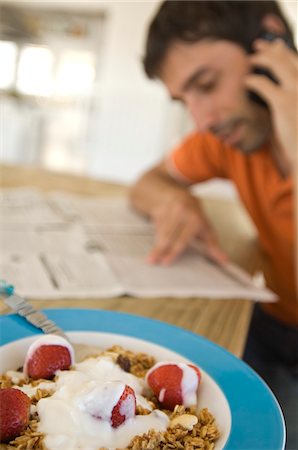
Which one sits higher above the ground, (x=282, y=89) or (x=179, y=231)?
(x=282, y=89)

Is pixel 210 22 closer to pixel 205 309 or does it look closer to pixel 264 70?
pixel 264 70

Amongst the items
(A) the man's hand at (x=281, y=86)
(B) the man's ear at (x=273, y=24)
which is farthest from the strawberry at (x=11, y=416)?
(B) the man's ear at (x=273, y=24)

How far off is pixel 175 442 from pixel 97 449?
0.04 meters

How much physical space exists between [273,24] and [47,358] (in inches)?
34.2

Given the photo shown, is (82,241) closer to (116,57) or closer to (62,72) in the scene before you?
(116,57)

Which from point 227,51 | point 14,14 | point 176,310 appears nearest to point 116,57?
point 14,14

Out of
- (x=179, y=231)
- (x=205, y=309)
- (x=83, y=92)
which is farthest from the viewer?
(x=83, y=92)

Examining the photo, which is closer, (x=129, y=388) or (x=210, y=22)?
(x=129, y=388)

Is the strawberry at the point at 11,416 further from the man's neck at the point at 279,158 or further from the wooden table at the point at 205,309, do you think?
the man's neck at the point at 279,158

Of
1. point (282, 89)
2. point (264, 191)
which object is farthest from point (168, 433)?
point (264, 191)

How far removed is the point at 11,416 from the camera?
0.25 metres

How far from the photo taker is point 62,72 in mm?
4008

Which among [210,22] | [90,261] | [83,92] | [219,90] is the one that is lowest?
[90,261]

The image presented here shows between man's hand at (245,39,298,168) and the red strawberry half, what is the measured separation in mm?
586
